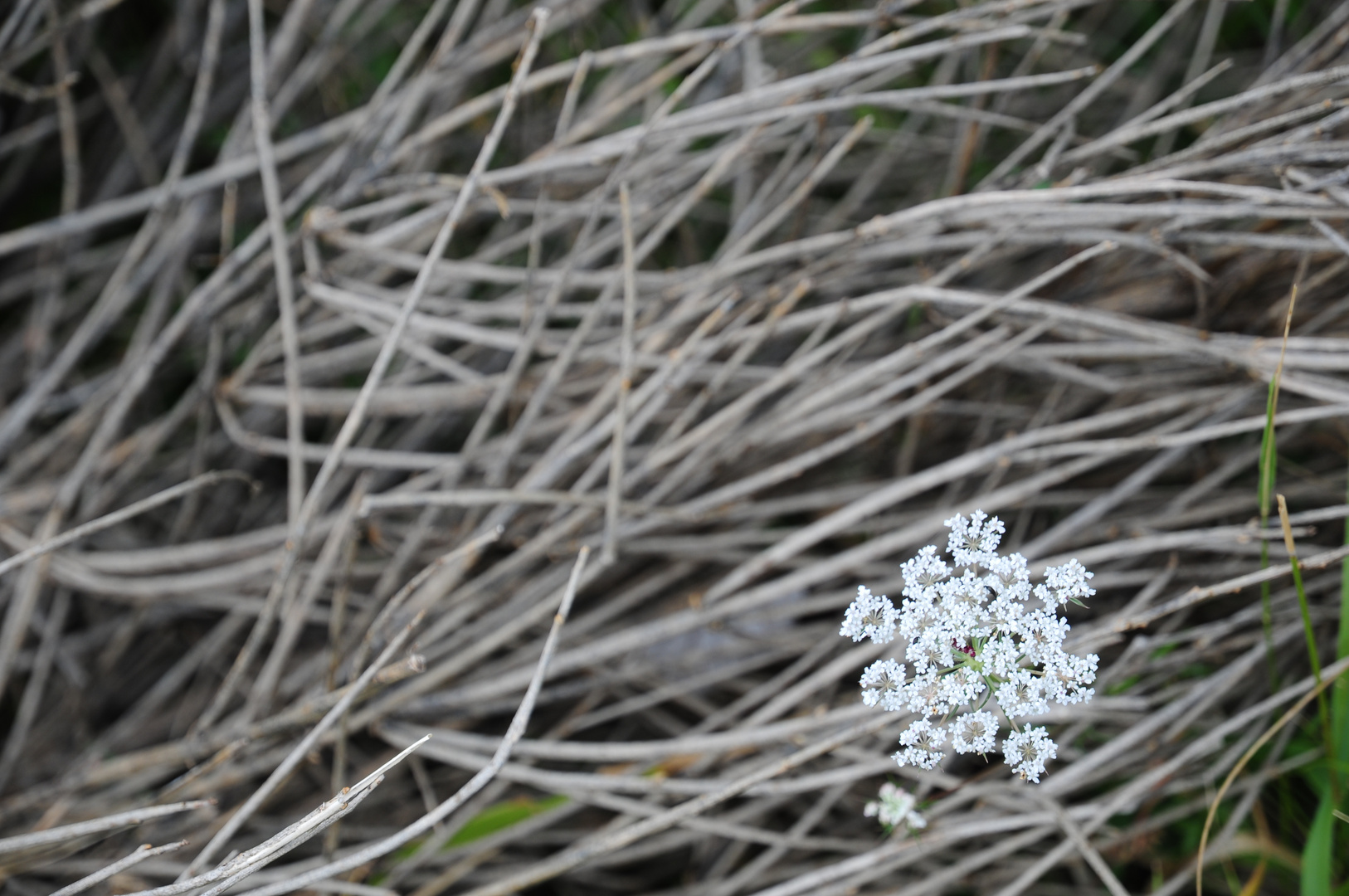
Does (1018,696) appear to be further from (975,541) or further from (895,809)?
(895,809)

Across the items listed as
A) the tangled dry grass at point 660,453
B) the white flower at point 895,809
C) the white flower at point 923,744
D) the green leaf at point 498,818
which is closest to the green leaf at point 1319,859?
the tangled dry grass at point 660,453

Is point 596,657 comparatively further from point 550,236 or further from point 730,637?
point 550,236

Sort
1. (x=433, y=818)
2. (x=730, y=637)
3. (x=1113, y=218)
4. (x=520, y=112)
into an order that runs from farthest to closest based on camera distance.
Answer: (x=520, y=112) < (x=730, y=637) < (x=1113, y=218) < (x=433, y=818)

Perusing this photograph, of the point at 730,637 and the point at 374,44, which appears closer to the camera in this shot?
the point at 730,637

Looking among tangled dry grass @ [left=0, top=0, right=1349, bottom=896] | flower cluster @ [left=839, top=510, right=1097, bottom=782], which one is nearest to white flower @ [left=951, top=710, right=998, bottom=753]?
flower cluster @ [left=839, top=510, right=1097, bottom=782]

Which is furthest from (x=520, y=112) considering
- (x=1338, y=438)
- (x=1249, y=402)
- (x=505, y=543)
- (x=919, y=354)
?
(x=1338, y=438)

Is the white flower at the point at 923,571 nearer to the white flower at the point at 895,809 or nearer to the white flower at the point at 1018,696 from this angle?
the white flower at the point at 1018,696
